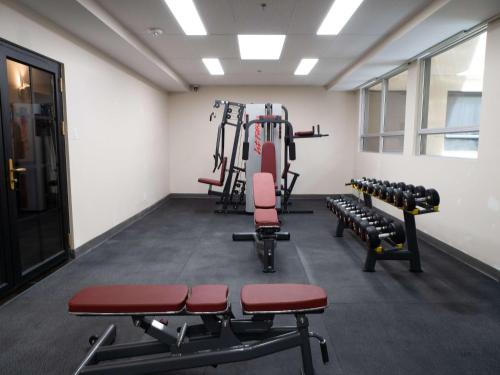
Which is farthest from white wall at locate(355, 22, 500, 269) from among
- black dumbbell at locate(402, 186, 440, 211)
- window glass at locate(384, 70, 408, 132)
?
window glass at locate(384, 70, 408, 132)

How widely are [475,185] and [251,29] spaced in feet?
8.78

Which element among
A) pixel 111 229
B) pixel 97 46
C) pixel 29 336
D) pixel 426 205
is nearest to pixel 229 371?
pixel 29 336

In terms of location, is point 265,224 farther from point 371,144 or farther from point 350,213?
point 371,144

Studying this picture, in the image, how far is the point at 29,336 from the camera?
81.9 inches

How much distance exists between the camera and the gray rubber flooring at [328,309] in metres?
1.85

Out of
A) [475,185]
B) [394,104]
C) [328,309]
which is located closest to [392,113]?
[394,104]

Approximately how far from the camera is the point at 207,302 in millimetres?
1640

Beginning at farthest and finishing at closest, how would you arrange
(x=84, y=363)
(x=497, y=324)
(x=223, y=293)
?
(x=497, y=324) → (x=223, y=293) → (x=84, y=363)

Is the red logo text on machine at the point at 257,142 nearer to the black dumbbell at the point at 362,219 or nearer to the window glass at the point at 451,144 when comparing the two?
the window glass at the point at 451,144

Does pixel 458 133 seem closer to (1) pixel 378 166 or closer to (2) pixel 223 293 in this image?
(1) pixel 378 166

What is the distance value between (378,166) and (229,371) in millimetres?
4755

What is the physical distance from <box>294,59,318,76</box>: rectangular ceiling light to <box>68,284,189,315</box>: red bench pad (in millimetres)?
4218

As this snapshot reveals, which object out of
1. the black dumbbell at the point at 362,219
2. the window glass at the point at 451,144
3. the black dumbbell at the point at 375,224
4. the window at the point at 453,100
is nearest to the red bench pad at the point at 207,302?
the black dumbbell at the point at 375,224

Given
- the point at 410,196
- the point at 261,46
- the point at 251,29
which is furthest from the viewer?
the point at 261,46
